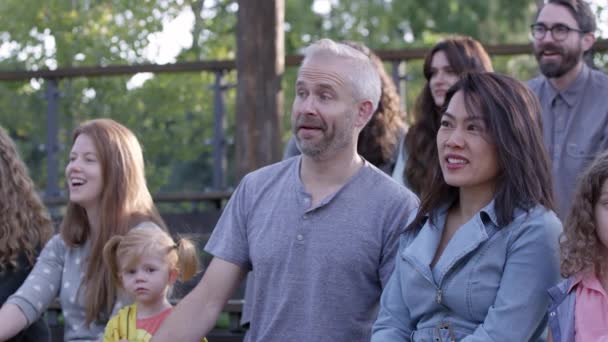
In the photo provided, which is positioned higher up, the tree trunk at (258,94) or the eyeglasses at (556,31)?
the eyeglasses at (556,31)

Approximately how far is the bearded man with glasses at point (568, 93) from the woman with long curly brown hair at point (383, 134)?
24.9 inches

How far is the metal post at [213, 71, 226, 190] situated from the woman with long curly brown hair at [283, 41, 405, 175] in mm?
2692

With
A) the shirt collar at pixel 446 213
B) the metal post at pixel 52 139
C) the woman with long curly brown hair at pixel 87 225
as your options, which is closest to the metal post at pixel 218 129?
the metal post at pixel 52 139

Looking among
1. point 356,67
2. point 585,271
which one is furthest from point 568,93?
point 585,271

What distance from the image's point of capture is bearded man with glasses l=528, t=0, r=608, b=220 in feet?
16.3

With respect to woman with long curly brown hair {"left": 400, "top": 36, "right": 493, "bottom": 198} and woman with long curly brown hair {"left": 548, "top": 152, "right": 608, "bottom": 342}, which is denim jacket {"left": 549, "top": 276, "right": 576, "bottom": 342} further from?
woman with long curly brown hair {"left": 400, "top": 36, "right": 493, "bottom": 198}

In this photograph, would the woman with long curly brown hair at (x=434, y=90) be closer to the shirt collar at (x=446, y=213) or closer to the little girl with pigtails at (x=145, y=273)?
the little girl with pigtails at (x=145, y=273)

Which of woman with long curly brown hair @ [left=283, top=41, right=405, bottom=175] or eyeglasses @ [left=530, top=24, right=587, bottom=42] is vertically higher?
eyeglasses @ [left=530, top=24, right=587, bottom=42]

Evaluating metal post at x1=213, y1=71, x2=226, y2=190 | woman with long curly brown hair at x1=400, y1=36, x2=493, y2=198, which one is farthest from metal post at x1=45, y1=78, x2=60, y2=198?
woman with long curly brown hair at x1=400, y1=36, x2=493, y2=198

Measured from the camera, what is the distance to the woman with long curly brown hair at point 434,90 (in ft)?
16.5

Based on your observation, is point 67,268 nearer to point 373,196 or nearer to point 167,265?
point 167,265

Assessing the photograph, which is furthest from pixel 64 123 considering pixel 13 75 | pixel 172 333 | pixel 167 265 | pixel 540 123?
pixel 540 123

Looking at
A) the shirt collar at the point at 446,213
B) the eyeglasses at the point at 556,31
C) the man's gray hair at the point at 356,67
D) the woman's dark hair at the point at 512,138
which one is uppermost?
the eyeglasses at the point at 556,31

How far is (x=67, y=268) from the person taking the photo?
4.65 metres
